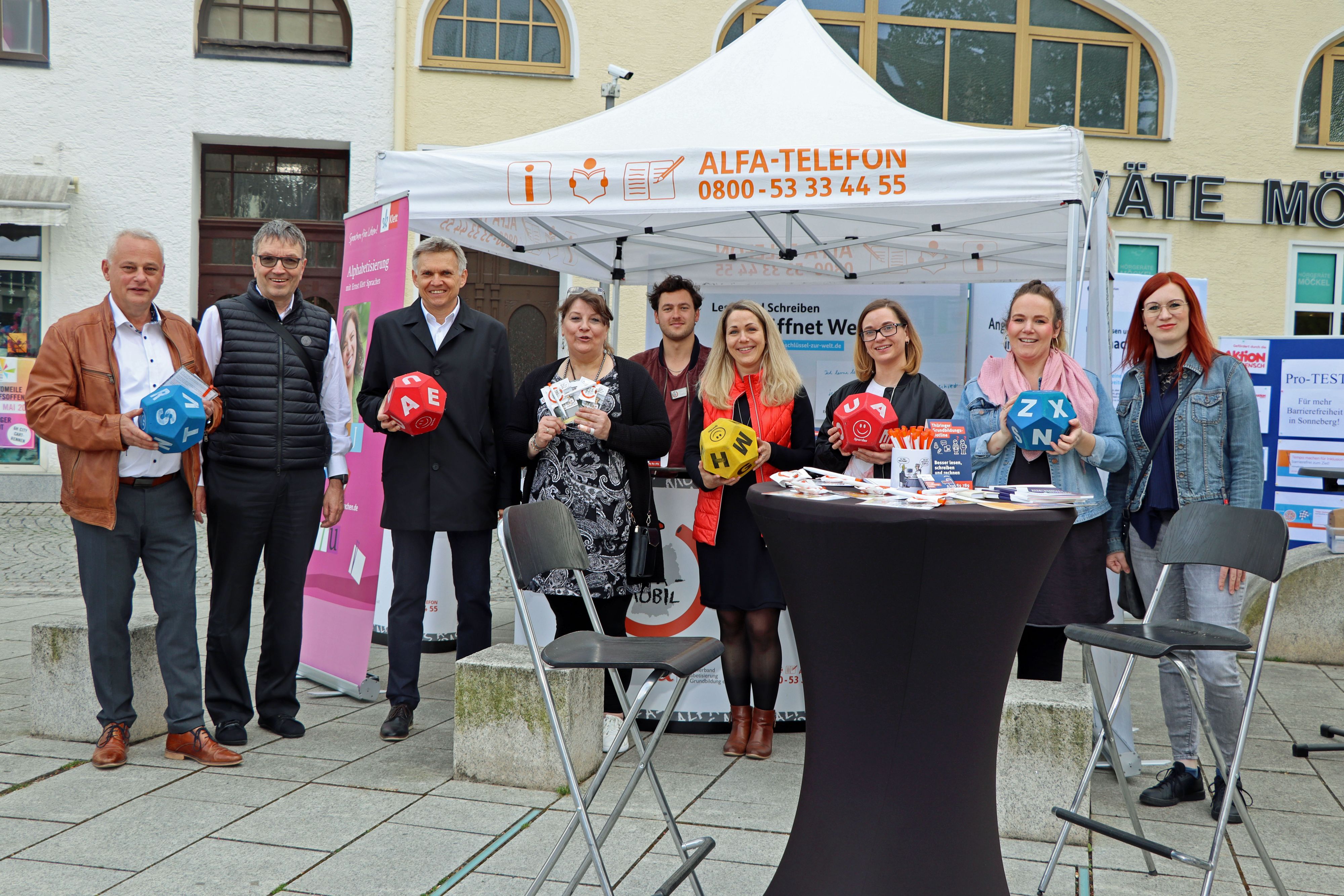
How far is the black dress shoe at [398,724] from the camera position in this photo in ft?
14.0

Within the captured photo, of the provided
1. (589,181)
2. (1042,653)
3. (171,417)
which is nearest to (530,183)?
(589,181)

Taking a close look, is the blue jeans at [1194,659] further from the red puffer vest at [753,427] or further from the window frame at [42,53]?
the window frame at [42,53]

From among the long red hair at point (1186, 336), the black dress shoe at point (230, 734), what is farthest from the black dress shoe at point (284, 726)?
the long red hair at point (1186, 336)

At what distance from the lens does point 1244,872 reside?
124 inches

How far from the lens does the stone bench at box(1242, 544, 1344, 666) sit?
6125 millimetres

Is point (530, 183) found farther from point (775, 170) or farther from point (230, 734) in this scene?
point (230, 734)

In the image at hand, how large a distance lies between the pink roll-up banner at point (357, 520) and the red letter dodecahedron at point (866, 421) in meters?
1.95

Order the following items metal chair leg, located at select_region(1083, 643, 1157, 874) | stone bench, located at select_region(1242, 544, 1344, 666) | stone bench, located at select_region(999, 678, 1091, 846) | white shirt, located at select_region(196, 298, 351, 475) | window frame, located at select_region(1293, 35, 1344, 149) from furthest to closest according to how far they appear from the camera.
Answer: window frame, located at select_region(1293, 35, 1344, 149)
stone bench, located at select_region(1242, 544, 1344, 666)
white shirt, located at select_region(196, 298, 351, 475)
stone bench, located at select_region(999, 678, 1091, 846)
metal chair leg, located at select_region(1083, 643, 1157, 874)

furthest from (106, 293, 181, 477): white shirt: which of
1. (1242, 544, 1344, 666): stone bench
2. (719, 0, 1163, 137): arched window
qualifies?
(719, 0, 1163, 137): arched window

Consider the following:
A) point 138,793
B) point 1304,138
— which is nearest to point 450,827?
point 138,793

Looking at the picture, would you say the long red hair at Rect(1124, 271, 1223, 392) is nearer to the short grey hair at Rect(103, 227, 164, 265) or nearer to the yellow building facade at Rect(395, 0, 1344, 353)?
the short grey hair at Rect(103, 227, 164, 265)

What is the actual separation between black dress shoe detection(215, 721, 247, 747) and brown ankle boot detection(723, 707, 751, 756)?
1892 mm

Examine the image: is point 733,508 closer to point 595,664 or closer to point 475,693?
point 475,693

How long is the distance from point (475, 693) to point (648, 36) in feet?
33.7
